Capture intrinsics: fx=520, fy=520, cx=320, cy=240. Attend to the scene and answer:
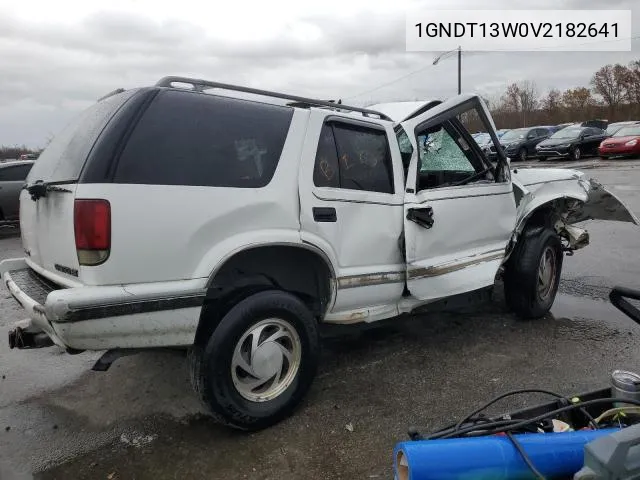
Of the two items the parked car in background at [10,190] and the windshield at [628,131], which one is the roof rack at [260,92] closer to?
the parked car in background at [10,190]

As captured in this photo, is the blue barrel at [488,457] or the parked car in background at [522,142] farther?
the parked car in background at [522,142]

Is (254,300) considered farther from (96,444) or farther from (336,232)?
(96,444)

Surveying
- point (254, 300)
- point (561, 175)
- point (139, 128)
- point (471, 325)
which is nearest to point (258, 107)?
point (139, 128)

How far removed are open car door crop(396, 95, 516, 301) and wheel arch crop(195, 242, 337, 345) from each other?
2.25ft

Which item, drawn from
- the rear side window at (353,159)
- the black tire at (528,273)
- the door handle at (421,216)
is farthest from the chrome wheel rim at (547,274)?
the rear side window at (353,159)

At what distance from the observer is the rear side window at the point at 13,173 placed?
11102 mm

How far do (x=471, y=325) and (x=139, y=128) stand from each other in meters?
3.40

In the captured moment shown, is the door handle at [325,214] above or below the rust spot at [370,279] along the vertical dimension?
above

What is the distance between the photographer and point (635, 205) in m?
10.8

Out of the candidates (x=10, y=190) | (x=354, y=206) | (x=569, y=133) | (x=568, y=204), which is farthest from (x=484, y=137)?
(x=569, y=133)

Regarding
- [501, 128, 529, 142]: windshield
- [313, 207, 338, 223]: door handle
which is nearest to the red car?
[501, 128, 529, 142]: windshield

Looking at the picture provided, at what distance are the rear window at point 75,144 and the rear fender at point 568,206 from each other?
3.37 metres

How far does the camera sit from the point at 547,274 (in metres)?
4.85

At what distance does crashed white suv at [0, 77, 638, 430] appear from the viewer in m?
2.52
